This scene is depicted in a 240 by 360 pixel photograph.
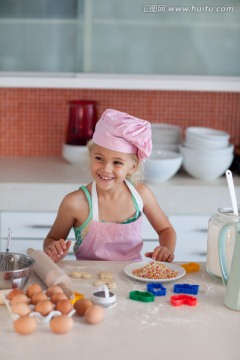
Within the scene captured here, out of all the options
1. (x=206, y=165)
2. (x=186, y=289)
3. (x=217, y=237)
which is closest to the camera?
(x=186, y=289)

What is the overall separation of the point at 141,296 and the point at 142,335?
9.1 inches

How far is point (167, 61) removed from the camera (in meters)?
3.80

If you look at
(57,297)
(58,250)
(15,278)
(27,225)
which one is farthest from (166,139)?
(57,297)

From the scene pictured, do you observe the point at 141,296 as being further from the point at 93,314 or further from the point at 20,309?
the point at 20,309

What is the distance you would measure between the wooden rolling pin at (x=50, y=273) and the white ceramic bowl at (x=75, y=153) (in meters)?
1.81

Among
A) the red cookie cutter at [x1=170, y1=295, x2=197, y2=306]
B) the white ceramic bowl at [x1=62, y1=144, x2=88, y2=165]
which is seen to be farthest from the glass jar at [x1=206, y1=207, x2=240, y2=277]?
the white ceramic bowl at [x1=62, y1=144, x2=88, y2=165]

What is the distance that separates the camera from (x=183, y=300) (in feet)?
5.99

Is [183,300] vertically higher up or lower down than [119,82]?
lower down

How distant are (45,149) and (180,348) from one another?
2692mm

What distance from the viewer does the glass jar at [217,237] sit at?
1961mm

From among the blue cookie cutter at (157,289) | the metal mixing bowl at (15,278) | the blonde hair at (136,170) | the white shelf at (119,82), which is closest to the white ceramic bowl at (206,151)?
the white shelf at (119,82)

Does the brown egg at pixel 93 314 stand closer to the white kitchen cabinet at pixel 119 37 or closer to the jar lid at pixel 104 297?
the jar lid at pixel 104 297

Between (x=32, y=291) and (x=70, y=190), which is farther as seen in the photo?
(x=70, y=190)

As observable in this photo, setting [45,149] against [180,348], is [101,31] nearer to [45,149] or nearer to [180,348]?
[45,149]
